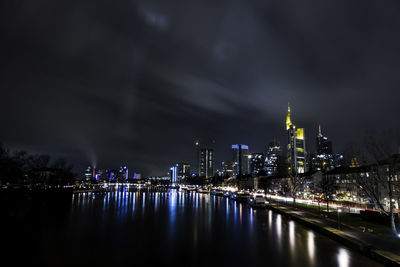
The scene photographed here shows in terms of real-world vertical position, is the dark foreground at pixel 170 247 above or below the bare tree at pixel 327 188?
below

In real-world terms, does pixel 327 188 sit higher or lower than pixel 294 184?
lower

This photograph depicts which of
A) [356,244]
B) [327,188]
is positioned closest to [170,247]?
[356,244]

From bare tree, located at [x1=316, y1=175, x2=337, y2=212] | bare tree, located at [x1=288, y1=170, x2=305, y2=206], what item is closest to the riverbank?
bare tree, located at [x1=316, y1=175, x2=337, y2=212]

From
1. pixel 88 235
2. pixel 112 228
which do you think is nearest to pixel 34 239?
pixel 88 235

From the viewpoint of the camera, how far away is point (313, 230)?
25953mm

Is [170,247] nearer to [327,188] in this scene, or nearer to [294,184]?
[327,188]

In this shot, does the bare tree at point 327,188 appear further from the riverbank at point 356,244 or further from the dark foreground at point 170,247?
the dark foreground at point 170,247

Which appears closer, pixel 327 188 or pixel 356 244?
pixel 356 244

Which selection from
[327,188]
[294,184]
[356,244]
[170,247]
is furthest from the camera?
[294,184]

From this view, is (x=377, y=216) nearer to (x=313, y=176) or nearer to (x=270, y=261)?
(x=270, y=261)

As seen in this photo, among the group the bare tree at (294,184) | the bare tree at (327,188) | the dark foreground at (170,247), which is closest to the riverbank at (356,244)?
the dark foreground at (170,247)

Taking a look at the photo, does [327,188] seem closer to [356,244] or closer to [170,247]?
[356,244]

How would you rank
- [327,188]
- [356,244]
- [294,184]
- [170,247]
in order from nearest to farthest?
1. [356,244]
2. [170,247]
3. [327,188]
4. [294,184]

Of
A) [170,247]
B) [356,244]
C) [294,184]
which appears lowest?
[170,247]
